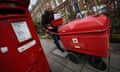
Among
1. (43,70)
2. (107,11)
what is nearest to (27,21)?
(43,70)

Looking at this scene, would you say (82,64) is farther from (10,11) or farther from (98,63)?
(10,11)

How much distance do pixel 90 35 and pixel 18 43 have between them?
1.49 m

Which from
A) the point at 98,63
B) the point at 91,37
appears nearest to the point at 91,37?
the point at 91,37

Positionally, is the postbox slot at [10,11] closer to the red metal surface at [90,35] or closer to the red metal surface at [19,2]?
the red metal surface at [19,2]

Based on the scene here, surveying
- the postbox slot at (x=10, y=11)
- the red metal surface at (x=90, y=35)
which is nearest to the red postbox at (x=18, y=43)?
the postbox slot at (x=10, y=11)

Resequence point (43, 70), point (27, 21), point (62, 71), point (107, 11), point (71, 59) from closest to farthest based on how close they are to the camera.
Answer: point (27, 21) → point (43, 70) → point (62, 71) → point (71, 59) → point (107, 11)

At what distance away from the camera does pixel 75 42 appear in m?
2.90

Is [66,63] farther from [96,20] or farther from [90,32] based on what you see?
[96,20]

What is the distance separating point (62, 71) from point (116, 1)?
3.22 m

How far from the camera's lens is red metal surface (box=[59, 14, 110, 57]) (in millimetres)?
2338

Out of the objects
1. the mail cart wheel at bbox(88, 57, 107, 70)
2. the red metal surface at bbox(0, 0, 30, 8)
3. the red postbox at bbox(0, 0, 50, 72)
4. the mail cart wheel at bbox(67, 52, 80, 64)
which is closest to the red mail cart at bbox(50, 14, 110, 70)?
the mail cart wheel at bbox(88, 57, 107, 70)

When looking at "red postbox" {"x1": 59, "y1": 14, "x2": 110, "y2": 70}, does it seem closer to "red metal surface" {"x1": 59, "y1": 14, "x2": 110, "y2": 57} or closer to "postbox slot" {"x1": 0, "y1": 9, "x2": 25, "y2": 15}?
"red metal surface" {"x1": 59, "y1": 14, "x2": 110, "y2": 57}

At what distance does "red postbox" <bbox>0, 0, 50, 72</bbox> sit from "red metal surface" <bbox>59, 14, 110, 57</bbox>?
3.20 feet

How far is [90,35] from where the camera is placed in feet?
8.27
